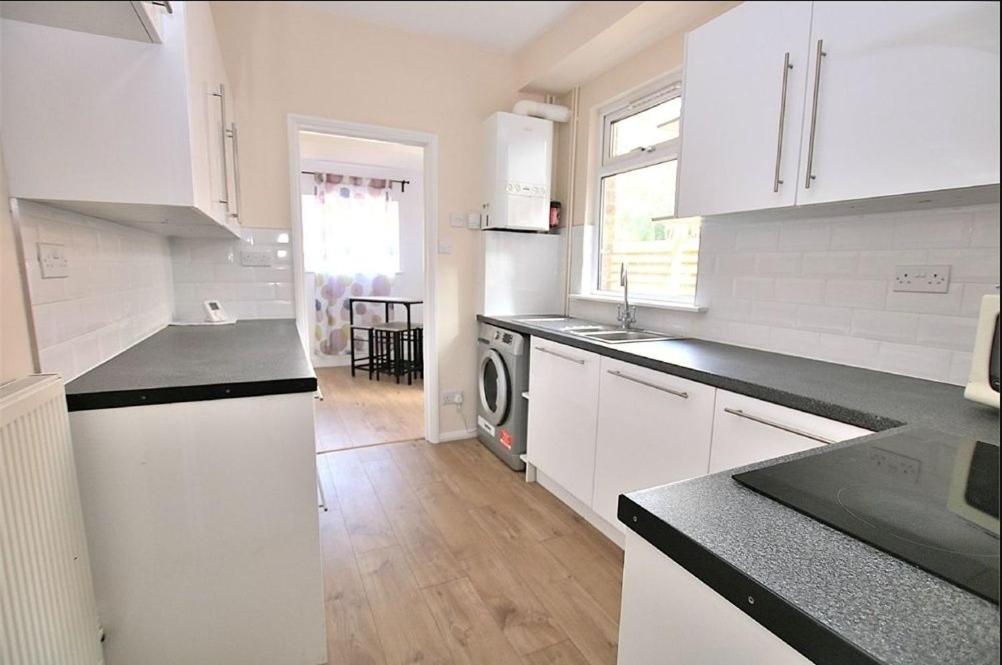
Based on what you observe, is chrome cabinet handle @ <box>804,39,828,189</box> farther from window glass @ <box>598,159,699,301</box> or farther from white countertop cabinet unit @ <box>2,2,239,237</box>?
white countertop cabinet unit @ <box>2,2,239,237</box>

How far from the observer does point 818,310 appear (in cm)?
160

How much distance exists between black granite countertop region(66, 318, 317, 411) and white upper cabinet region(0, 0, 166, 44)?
723mm

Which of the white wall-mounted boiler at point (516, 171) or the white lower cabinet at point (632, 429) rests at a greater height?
the white wall-mounted boiler at point (516, 171)

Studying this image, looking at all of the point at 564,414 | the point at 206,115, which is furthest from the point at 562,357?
the point at 206,115

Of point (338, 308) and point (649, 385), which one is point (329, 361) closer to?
point (338, 308)

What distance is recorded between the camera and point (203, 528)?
3.85 ft

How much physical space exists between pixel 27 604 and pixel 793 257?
7.02 ft

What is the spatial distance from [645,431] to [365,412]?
8.17 feet

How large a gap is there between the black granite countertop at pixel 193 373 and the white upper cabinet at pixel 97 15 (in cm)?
72

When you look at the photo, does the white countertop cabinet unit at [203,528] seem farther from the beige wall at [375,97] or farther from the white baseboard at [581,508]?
the beige wall at [375,97]

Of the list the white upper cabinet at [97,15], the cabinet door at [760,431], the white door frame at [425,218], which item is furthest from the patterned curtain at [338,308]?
the cabinet door at [760,431]

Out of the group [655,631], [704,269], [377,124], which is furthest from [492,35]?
[655,631]

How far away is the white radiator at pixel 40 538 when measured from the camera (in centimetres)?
77

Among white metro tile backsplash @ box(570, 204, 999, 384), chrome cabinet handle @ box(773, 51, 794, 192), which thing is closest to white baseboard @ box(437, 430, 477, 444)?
white metro tile backsplash @ box(570, 204, 999, 384)
